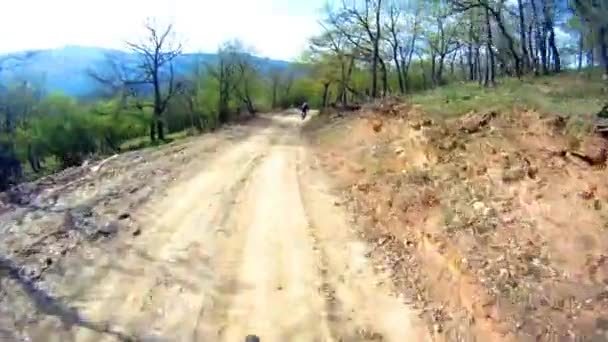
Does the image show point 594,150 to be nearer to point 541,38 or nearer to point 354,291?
point 354,291

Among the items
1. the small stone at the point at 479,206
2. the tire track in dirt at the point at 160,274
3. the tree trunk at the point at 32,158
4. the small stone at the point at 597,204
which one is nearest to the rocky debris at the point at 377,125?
the tire track in dirt at the point at 160,274

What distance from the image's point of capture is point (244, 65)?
71875mm

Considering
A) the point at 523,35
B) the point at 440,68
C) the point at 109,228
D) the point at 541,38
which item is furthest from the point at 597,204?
the point at 440,68

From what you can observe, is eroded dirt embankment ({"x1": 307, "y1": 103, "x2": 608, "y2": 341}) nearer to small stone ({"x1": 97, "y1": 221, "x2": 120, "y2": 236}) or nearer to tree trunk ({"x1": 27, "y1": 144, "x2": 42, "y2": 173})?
small stone ({"x1": 97, "y1": 221, "x2": 120, "y2": 236})

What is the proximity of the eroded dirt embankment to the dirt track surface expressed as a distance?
0.67m

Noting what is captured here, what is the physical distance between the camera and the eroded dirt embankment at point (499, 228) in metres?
7.40

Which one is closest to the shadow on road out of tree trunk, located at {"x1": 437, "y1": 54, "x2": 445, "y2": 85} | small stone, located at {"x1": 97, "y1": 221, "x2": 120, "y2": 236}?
small stone, located at {"x1": 97, "y1": 221, "x2": 120, "y2": 236}

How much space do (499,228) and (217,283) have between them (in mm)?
4545

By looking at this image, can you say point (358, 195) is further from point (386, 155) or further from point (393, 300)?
point (393, 300)

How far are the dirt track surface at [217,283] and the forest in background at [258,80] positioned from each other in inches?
1007

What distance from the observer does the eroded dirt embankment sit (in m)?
7.40

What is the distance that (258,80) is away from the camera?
78.6 meters

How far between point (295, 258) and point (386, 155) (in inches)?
346

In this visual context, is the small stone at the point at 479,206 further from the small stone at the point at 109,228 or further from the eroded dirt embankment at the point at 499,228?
the small stone at the point at 109,228
